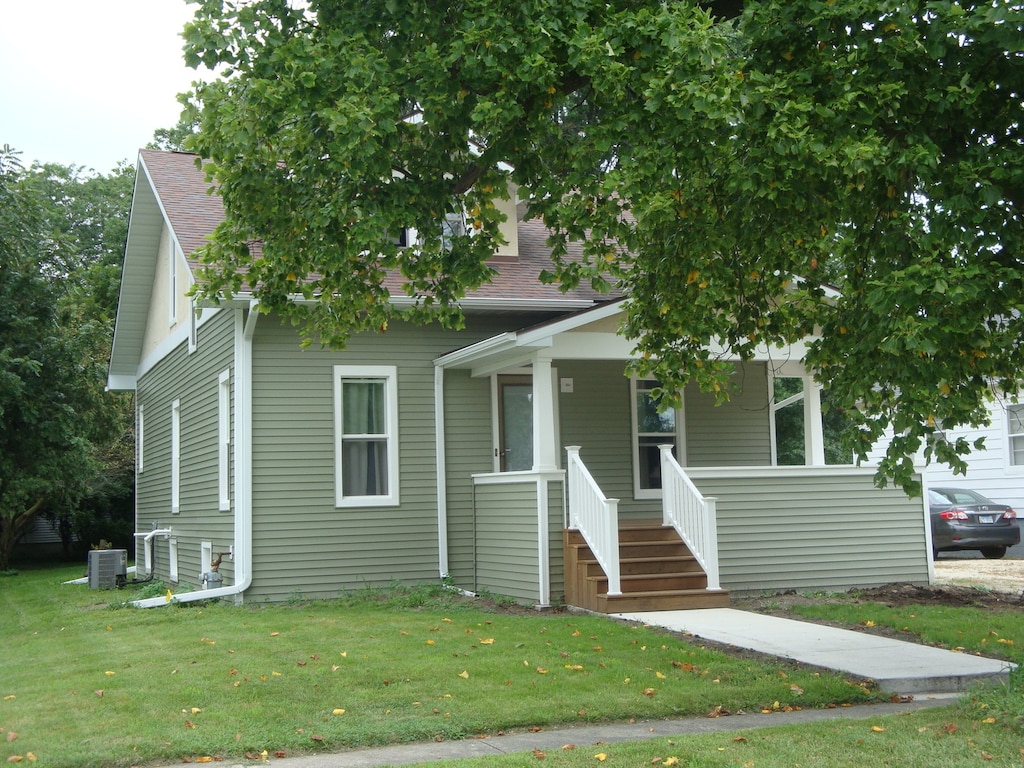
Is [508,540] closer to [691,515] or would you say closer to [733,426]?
[691,515]

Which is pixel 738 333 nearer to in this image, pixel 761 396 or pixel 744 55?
pixel 744 55

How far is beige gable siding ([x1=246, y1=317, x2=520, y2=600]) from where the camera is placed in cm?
1490

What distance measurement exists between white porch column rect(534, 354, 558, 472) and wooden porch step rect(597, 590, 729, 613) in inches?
74.4

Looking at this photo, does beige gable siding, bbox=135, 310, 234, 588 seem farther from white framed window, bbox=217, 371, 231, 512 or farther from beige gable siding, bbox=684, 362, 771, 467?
beige gable siding, bbox=684, 362, 771, 467

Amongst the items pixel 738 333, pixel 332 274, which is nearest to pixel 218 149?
pixel 332 274

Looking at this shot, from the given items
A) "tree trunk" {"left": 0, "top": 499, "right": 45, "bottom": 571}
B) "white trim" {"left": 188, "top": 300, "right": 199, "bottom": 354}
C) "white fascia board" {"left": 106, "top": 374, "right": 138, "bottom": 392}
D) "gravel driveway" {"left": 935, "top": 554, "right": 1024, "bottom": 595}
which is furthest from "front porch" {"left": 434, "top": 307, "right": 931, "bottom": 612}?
"tree trunk" {"left": 0, "top": 499, "right": 45, "bottom": 571}

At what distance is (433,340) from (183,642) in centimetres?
619

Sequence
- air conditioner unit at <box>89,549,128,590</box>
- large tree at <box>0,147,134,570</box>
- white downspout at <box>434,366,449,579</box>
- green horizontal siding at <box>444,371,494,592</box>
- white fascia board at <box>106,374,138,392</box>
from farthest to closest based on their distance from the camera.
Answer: white fascia board at <box>106,374,138,392</box>, large tree at <box>0,147,134,570</box>, air conditioner unit at <box>89,549,128,590</box>, green horizontal siding at <box>444,371,494,592</box>, white downspout at <box>434,366,449,579</box>

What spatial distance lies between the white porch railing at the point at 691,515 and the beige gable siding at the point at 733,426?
2.43 m

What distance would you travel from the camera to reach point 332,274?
10000 mm

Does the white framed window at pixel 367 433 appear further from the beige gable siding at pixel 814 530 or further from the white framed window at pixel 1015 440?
the white framed window at pixel 1015 440

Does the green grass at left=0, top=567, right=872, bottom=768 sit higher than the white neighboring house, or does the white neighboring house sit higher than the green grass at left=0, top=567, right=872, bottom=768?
the white neighboring house

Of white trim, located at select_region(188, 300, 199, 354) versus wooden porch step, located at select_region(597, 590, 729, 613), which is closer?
wooden porch step, located at select_region(597, 590, 729, 613)

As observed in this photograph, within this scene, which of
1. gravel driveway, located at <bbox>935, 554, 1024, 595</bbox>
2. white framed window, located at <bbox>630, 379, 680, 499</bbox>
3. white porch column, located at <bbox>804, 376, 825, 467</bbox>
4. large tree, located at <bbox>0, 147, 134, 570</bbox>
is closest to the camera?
white porch column, located at <bbox>804, 376, 825, 467</bbox>
